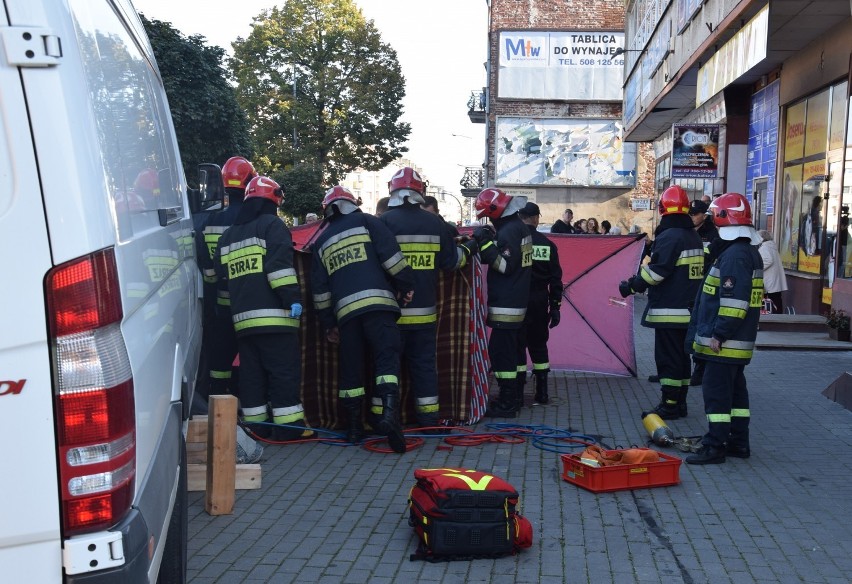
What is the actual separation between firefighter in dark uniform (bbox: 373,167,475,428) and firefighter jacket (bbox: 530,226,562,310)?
1.43 m

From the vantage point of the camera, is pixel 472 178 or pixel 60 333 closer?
pixel 60 333

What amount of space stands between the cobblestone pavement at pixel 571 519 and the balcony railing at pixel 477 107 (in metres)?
45.8

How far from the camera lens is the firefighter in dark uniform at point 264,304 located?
22.2ft

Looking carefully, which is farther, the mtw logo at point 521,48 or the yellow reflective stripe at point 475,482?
the mtw logo at point 521,48

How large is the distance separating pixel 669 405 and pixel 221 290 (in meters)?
4.06

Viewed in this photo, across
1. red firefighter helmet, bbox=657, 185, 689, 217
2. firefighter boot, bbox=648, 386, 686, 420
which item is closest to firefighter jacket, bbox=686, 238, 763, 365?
red firefighter helmet, bbox=657, 185, 689, 217

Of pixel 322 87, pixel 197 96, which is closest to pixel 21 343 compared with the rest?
pixel 197 96

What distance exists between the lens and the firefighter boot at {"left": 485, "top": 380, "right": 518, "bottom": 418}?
8.20 metres

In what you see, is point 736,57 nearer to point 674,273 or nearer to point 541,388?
point 674,273

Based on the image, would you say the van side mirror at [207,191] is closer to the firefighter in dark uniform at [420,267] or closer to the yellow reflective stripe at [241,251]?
the yellow reflective stripe at [241,251]

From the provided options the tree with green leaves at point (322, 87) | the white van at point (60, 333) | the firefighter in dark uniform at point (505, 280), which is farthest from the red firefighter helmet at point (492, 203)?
the tree with green leaves at point (322, 87)

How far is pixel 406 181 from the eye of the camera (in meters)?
7.43

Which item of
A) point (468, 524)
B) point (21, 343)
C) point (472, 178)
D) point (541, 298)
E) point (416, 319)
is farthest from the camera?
point (472, 178)

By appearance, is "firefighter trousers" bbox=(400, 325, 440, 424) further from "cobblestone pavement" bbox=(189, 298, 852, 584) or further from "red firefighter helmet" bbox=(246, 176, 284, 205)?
"red firefighter helmet" bbox=(246, 176, 284, 205)
